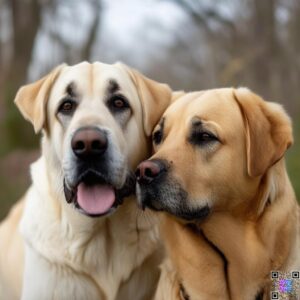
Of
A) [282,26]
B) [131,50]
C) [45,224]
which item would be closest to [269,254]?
[45,224]

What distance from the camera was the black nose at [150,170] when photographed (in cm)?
364

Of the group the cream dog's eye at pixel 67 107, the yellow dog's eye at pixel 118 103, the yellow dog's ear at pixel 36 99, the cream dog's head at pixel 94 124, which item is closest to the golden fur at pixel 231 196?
the cream dog's head at pixel 94 124

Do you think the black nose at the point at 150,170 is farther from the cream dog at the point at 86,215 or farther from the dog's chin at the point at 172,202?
the cream dog at the point at 86,215

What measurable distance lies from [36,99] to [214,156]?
1384 millimetres

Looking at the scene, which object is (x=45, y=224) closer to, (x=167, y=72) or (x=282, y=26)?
(x=282, y=26)

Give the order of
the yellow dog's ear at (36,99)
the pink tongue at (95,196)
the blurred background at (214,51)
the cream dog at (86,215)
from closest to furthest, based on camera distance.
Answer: the pink tongue at (95,196)
the cream dog at (86,215)
the yellow dog's ear at (36,99)
the blurred background at (214,51)

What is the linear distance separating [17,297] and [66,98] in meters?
1.83

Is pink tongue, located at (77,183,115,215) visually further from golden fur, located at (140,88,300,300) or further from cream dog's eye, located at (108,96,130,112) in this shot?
cream dog's eye, located at (108,96,130,112)

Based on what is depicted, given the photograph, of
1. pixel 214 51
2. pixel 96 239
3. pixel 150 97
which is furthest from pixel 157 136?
pixel 214 51

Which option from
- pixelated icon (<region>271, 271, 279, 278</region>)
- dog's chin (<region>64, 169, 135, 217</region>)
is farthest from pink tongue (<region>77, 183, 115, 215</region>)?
pixelated icon (<region>271, 271, 279, 278</region>)

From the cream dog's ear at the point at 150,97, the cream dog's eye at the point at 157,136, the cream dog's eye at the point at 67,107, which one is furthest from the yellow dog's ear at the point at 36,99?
the cream dog's eye at the point at 157,136

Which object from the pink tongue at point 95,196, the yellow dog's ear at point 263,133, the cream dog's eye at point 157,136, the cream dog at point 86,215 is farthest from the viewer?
the cream dog at point 86,215

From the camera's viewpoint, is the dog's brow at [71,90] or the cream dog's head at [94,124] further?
the dog's brow at [71,90]

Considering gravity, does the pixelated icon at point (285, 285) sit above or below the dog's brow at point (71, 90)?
below
